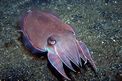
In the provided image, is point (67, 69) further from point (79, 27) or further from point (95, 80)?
point (79, 27)

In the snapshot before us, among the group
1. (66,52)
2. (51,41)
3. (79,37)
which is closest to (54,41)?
(51,41)

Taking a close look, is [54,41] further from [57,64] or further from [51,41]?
[57,64]

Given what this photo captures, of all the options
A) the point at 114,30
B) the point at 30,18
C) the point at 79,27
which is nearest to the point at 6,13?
the point at 30,18

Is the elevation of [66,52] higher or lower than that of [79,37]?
higher

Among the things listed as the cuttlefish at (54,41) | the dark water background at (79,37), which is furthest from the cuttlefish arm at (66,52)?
the dark water background at (79,37)

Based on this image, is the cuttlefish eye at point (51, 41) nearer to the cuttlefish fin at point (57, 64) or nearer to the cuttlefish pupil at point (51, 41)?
the cuttlefish pupil at point (51, 41)

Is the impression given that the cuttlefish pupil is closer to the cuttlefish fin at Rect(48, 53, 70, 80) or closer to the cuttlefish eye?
the cuttlefish eye
